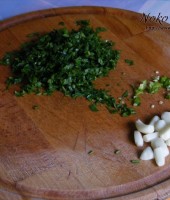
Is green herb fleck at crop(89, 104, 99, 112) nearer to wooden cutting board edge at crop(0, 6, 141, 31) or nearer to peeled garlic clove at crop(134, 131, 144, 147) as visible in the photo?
peeled garlic clove at crop(134, 131, 144, 147)

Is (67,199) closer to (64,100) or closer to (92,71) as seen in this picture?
(64,100)

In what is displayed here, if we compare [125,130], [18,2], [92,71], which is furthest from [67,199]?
[18,2]

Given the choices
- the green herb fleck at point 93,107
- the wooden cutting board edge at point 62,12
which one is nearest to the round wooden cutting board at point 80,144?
the green herb fleck at point 93,107

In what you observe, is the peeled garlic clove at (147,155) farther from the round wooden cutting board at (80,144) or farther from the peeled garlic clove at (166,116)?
the peeled garlic clove at (166,116)

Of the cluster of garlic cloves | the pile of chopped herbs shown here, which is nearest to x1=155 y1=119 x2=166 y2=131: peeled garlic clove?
the cluster of garlic cloves

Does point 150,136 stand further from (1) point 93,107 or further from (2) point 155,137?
(1) point 93,107

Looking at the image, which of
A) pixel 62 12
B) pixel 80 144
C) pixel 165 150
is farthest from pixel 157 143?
pixel 62 12
